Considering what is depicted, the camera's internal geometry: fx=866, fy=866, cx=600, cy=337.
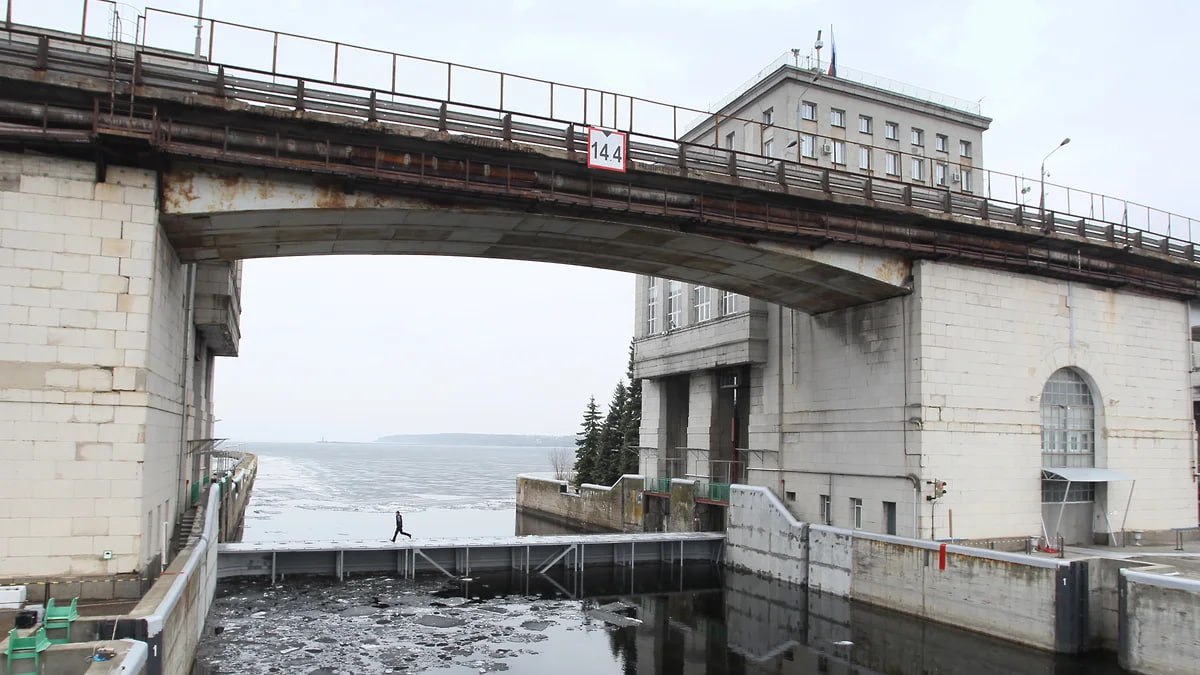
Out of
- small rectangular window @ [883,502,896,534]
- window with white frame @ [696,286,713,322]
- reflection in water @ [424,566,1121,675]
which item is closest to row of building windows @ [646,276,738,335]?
window with white frame @ [696,286,713,322]

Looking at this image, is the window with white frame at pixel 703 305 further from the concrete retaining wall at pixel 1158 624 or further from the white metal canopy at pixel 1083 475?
the concrete retaining wall at pixel 1158 624

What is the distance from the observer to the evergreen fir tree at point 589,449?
2327 inches

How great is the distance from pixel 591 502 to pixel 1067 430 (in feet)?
86.4

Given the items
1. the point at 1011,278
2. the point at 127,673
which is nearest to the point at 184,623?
the point at 127,673

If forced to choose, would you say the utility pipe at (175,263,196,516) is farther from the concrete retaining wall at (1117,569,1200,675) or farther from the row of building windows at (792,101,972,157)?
the row of building windows at (792,101,972,157)

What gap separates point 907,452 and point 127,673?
22.3 meters

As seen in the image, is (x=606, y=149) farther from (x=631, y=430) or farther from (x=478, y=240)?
(x=631, y=430)

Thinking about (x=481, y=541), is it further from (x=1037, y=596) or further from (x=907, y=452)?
(x=1037, y=596)

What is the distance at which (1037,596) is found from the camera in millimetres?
21328

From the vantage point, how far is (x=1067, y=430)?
29.4 meters

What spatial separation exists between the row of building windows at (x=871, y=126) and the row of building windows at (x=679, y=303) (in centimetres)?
907

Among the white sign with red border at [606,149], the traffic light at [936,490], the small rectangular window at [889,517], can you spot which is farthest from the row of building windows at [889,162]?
the white sign with red border at [606,149]

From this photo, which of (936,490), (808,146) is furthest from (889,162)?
(936,490)

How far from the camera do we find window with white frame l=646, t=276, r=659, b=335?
4522cm
